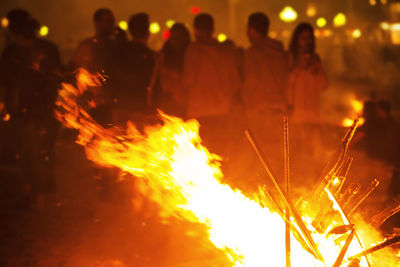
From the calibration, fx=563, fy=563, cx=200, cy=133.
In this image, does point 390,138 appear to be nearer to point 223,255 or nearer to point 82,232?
point 223,255

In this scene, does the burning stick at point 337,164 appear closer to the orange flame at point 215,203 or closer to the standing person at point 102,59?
the orange flame at point 215,203

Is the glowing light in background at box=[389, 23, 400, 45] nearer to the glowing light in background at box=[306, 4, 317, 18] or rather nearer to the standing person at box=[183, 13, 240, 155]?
the standing person at box=[183, 13, 240, 155]

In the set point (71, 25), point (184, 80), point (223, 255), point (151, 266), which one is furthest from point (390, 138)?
point (71, 25)

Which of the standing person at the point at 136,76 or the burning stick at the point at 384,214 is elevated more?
the standing person at the point at 136,76

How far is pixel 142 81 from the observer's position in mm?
5863

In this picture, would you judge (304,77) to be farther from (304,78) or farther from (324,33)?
(324,33)

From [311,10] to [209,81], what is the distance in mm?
44724

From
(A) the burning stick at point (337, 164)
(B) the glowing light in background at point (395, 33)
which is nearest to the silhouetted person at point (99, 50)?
(A) the burning stick at point (337, 164)

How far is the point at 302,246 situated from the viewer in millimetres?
3391

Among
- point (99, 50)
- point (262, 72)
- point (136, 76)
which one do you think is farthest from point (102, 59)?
point (262, 72)

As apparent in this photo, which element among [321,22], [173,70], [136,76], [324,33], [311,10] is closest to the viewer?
[136,76]

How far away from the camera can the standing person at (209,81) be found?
608 cm

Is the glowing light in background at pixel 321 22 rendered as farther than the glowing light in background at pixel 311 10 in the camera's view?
No

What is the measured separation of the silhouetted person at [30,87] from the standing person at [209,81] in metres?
1.47
